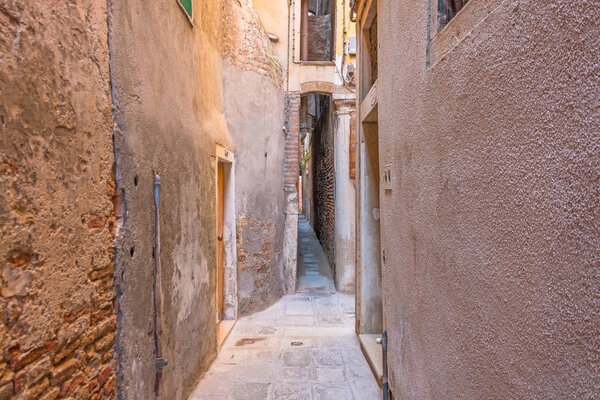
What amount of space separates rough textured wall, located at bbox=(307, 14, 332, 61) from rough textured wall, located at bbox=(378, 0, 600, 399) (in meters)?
7.64

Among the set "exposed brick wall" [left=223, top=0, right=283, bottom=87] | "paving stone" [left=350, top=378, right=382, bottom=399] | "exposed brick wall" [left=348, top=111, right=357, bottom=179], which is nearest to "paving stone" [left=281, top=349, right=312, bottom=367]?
"paving stone" [left=350, top=378, right=382, bottom=399]

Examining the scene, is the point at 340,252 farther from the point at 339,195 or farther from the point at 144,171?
the point at 144,171

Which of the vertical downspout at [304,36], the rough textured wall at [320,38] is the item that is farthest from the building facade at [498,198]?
the rough textured wall at [320,38]

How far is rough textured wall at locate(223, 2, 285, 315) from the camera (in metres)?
5.23

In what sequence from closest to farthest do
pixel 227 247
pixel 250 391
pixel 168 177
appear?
1. pixel 168 177
2. pixel 250 391
3. pixel 227 247

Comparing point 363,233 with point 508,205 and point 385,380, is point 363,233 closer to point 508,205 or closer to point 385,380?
point 385,380

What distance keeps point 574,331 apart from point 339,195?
6170 mm

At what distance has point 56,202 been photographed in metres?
1.58

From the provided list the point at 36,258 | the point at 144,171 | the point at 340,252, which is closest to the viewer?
the point at 36,258

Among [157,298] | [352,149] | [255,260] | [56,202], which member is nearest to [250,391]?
[157,298]

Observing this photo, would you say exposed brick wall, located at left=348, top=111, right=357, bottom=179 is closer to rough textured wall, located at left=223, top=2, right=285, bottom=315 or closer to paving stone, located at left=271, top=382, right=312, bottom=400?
rough textured wall, located at left=223, top=2, right=285, bottom=315

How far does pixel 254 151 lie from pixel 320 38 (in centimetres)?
538

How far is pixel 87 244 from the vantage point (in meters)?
1.80

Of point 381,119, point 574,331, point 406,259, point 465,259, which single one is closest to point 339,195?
point 381,119
